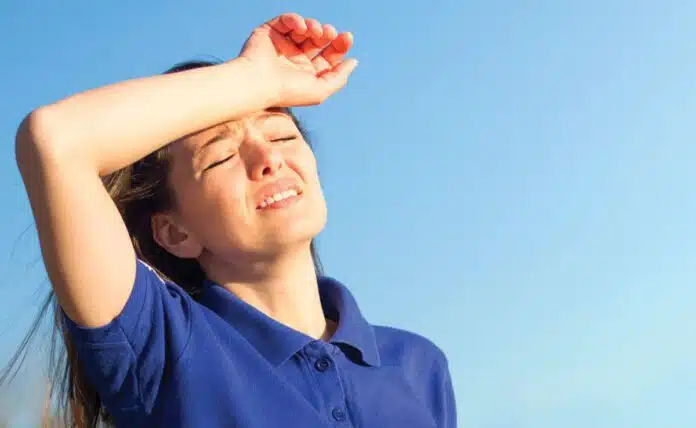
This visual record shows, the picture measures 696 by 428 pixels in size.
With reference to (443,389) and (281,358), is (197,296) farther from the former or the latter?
(443,389)

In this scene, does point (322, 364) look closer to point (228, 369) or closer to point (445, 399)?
point (228, 369)

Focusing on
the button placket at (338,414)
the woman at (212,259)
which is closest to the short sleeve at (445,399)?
the woman at (212,259)

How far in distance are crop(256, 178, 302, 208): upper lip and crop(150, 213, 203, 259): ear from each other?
38 cm

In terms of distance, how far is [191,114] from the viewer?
3428 millimetres

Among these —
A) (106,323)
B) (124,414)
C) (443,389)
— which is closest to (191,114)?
(106,323)

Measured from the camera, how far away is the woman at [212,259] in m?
3.10

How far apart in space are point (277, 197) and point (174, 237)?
53cm

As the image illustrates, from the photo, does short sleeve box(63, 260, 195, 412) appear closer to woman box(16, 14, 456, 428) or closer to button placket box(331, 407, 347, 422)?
woman box(16, 14, 456, 428)

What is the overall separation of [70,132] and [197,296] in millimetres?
1351

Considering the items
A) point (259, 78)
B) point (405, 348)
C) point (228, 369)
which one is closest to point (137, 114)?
point (259, 78)

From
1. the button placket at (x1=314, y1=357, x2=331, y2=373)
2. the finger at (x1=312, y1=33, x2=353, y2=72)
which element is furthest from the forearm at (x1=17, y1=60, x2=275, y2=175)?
the button placket at (x1=314, y1=357, x2=331, y2=373)

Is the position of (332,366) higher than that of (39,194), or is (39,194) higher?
(39,194)

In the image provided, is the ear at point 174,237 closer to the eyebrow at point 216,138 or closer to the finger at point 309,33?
the eyebrow at point 216,138

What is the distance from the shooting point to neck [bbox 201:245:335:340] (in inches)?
154
